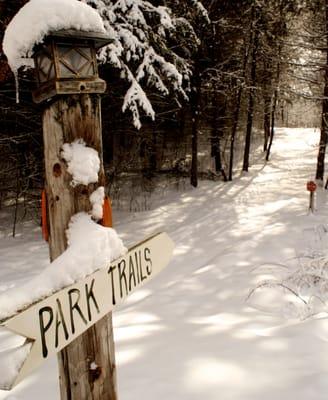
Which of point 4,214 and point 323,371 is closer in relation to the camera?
point 323,371

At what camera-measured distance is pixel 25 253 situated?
7672 mm

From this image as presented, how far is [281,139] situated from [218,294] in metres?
20.4

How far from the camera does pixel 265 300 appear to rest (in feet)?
15.6

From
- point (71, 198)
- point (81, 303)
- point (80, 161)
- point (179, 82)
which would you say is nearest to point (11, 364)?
point (81, 303)

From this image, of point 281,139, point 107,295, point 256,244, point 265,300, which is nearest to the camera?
point 107,295

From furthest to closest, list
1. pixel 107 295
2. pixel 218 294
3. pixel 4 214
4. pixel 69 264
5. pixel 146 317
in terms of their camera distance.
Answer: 1. pixel 4 214
2. pixel 218 294
3. pixel 146 317
4. pixel 107 295
5. pixel 69 264

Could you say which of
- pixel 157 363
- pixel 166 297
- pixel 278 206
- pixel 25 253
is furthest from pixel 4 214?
pixel 157 363

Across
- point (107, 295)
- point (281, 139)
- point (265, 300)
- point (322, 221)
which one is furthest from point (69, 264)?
point (281, 139)

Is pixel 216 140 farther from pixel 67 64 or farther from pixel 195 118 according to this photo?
pixel 67 64

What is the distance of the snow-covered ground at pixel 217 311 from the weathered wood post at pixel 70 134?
112 centimetres

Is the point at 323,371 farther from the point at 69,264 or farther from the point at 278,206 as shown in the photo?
the point at 278,206

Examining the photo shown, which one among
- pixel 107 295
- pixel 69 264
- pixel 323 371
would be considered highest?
pixel 69 264

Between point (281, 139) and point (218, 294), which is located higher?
point (281, 139)

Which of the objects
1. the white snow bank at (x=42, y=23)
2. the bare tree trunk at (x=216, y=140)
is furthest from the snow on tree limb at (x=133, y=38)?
the bare tree trunk at (x=216, y=140)
